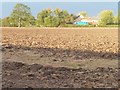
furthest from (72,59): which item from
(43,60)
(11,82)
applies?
(11,82)

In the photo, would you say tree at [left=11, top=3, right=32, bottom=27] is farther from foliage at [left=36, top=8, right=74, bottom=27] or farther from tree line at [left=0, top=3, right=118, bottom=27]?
foliage at [left=36, top=8, right=74, bottom=27]

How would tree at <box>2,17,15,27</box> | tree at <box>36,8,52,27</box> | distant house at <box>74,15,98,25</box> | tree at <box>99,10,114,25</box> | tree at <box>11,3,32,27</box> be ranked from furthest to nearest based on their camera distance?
1. distant house at <box>74,15,98,25</box>
2. tree at <box>11,3,32,27</box>
3. tree at <box>36,8,52,27</box>
4. tree at <box>99,10,114,25</box>
5. tree at <box>2,17,15,27</box>

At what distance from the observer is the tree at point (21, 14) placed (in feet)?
322

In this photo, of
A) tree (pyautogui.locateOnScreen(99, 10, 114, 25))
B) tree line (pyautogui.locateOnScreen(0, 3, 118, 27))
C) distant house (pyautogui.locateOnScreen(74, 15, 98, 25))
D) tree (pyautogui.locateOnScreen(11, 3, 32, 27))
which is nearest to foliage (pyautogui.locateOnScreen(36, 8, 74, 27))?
tree line (pyautogui.locateOnScreen(0, 3, 118, 27))

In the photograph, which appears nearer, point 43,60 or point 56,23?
point 43,60

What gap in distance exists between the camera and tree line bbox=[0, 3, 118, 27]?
93.3m

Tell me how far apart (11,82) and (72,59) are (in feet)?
12.6

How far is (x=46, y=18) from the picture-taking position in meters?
94.9

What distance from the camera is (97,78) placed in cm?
601

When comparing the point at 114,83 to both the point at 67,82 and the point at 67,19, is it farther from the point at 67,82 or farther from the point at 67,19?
the point at 67,19

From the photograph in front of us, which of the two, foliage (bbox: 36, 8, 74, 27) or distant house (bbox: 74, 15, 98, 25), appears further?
distant house (bbox: 74, 15, 98, 25)

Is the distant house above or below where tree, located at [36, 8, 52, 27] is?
below

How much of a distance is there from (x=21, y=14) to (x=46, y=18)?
12.5 m

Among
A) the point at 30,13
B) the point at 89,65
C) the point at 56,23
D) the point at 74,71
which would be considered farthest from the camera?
the point at 30,13
